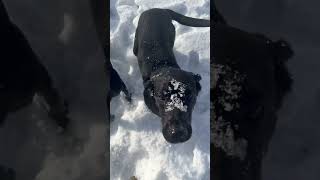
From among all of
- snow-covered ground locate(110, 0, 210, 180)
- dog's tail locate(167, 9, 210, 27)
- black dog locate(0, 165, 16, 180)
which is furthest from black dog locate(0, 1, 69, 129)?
dog's tail locate(167, 9, 210, 27)

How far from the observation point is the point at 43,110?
1.53 m

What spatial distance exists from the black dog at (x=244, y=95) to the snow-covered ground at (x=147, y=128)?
44cm

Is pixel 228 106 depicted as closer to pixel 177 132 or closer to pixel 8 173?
pixel 177 132

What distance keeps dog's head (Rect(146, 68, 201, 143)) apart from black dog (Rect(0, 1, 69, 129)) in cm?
42

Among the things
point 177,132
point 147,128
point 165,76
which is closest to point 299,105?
point 177,132

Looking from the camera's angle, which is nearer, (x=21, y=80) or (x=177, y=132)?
(x=21, y=80)

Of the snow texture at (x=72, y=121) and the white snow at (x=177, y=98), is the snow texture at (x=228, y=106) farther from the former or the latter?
the snow texture at (x=72, y=121)

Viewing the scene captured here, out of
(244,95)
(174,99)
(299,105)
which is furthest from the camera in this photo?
(174,99)

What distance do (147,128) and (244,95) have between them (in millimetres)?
642

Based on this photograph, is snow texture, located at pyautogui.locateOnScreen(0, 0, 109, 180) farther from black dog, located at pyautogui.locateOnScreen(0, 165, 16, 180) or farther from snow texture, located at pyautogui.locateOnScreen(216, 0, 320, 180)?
snow texture, located at pyautogui.locateOnScreen(216, 0, 320, 180)

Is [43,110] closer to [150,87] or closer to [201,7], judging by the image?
[150,87]

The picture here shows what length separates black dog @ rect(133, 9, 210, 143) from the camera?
172cm

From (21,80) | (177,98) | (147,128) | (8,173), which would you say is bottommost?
(147,128)

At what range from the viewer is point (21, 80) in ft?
5.02
